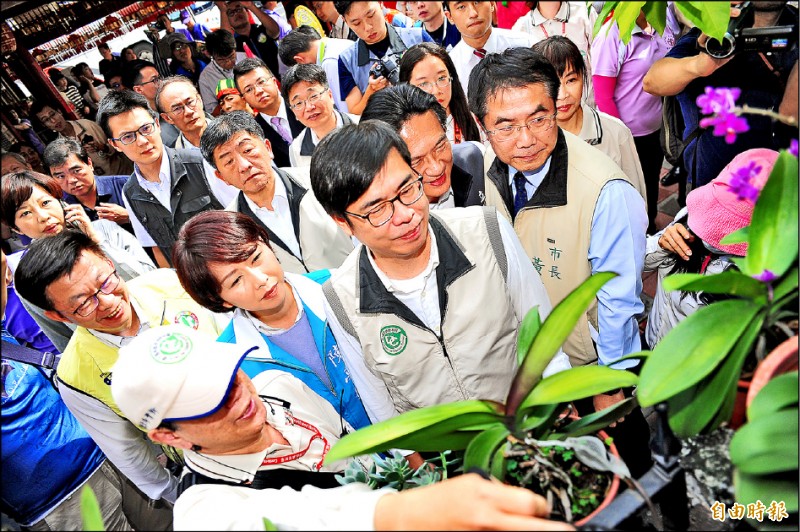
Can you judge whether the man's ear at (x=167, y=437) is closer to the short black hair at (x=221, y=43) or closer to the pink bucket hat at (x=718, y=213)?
the pink bucket hat at (x=718, y=213)

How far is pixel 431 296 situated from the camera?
166cm

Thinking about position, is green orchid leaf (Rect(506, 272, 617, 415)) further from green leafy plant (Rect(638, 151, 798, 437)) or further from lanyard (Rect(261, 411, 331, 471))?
lanyard (Rect(261, 411, 331, 471))

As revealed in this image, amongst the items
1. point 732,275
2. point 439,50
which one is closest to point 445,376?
point 732,275

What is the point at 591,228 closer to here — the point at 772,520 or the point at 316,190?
the point at 316,190

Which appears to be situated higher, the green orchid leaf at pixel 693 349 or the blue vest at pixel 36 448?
the green orchid leaf at pixel 693 349

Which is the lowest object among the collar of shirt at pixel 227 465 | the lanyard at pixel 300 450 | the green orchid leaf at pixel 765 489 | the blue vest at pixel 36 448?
the blue vest at pixel 36 448

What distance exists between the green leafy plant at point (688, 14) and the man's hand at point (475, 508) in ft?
2.62

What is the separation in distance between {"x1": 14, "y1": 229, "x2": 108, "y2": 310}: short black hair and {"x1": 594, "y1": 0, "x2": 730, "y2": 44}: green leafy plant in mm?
1944

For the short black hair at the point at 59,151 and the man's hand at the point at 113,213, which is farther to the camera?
the man's hand at the point at 113,213

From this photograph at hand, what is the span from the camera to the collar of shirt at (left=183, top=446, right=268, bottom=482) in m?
1.33

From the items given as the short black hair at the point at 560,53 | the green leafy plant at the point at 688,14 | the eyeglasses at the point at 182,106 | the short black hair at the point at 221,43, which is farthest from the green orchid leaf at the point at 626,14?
the short black hair at the point at 221,43

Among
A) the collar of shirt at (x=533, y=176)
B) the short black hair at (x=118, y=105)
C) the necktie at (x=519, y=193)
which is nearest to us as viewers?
the collar of shirt at (x=533, y=176)

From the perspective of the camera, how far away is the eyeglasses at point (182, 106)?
366 cm

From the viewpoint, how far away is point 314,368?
1.93m
